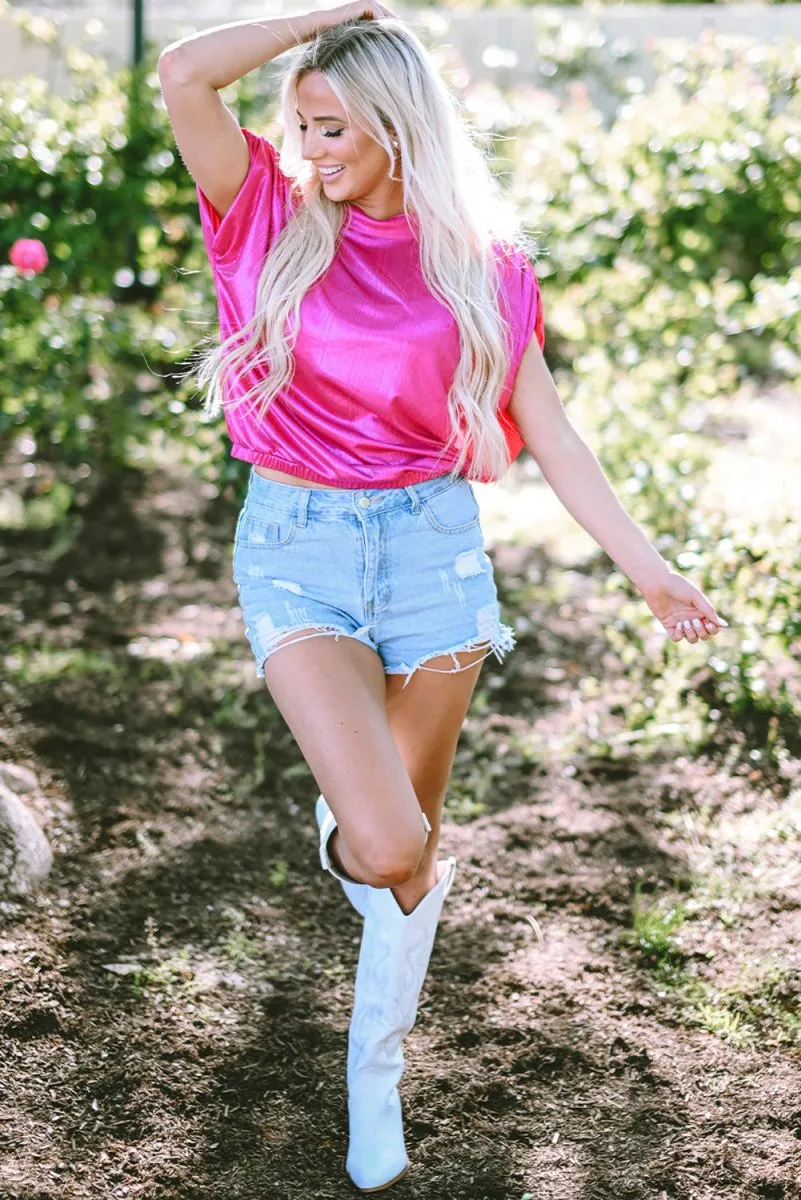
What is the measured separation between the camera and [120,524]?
518 cm

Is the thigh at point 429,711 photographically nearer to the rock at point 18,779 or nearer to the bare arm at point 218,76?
the bare arm at point 218,76

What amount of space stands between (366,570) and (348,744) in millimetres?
331

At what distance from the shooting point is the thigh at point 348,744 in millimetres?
2268

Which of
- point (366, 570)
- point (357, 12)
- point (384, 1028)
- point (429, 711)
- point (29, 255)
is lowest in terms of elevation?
point (384, 1028)

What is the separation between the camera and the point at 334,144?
7.95 feet

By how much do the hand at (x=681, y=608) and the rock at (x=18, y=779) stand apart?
5.82ft

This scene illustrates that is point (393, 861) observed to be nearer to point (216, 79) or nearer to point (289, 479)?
point (289, 479)

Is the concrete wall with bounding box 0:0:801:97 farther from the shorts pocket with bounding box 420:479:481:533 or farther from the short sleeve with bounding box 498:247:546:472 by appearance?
the shorts pocket with bounding box 420:479:481:533

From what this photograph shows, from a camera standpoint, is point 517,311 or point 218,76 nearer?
point 218,76

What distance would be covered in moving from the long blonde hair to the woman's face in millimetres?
19

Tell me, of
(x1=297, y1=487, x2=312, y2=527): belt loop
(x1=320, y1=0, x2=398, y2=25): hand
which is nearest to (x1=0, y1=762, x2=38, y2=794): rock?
(x1=297, y1=487, x2=312, y2=527): belt loop

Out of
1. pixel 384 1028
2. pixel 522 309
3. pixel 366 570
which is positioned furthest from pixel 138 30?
pixel 384 1028

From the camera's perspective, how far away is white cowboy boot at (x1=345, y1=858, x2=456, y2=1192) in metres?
2.41

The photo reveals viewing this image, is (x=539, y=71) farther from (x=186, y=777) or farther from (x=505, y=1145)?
(x=505, y=1145)
